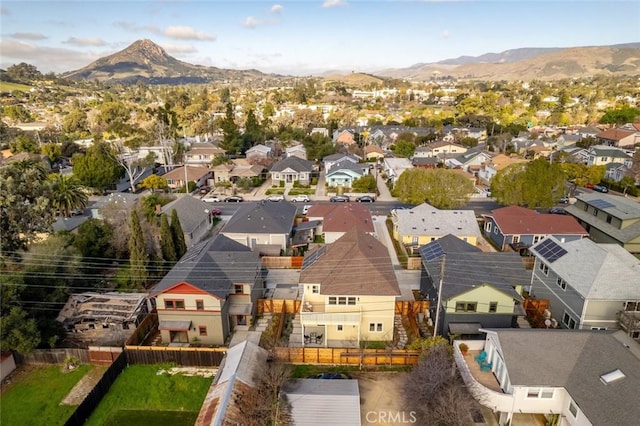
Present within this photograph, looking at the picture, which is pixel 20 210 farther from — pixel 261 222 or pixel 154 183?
pixel 154 183

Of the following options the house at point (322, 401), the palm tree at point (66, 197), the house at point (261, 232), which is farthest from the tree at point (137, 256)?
the palm tree at point (66, 197)

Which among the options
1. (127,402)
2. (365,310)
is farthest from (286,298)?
(127,402)

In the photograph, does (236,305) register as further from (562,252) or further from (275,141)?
(275,141)

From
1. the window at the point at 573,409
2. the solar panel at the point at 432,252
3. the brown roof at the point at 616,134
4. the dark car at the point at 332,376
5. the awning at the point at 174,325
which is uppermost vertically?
the brown roof at the point at 616,134

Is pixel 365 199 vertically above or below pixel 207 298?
below

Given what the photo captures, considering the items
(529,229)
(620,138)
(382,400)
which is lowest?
(382,400)

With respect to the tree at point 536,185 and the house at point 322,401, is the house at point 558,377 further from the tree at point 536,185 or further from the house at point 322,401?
the tree at point 536,185

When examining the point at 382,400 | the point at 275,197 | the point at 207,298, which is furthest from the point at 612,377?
the point at 275,197
